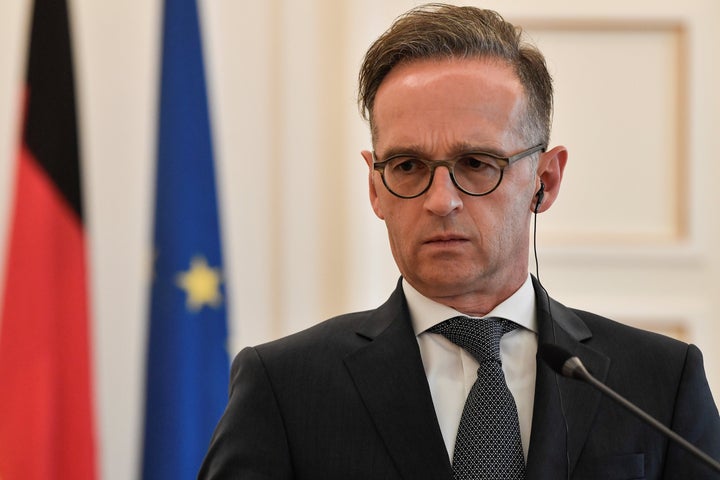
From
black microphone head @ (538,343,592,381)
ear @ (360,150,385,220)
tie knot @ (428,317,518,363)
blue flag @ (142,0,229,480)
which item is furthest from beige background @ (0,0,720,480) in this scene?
black microphone head @ (538,343,592,381)

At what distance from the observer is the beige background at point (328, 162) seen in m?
2.92

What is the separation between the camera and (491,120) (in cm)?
146

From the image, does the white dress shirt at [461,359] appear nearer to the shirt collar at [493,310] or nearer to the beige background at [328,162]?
the shirt collar at [493,310]

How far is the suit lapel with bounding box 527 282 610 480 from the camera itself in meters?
1.37

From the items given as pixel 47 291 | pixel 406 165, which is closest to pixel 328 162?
pixel 47 291

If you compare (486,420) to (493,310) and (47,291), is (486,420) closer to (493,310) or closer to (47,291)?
(493,310)

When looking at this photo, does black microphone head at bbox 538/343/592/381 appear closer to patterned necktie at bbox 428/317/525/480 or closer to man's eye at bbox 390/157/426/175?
patterned necktie at bbox 428/317/525/480

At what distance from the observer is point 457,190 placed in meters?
1.41

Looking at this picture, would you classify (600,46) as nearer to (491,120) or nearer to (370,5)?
(370,5)

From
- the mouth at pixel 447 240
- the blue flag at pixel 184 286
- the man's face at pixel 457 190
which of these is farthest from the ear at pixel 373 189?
the blue flag at pixel 184 286

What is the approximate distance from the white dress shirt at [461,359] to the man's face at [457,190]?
2cm

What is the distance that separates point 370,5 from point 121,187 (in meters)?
0.88

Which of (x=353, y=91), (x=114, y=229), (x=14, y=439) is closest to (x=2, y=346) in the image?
(x=14, y=439)

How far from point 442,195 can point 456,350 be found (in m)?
0.25
